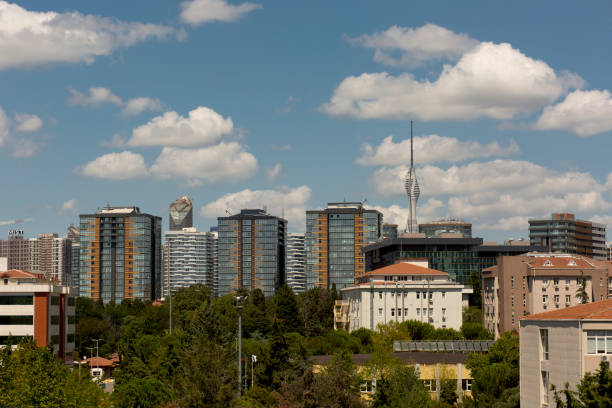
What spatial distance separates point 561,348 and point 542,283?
85.6m

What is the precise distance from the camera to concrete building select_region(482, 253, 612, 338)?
132m

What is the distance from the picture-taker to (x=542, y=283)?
134 metres

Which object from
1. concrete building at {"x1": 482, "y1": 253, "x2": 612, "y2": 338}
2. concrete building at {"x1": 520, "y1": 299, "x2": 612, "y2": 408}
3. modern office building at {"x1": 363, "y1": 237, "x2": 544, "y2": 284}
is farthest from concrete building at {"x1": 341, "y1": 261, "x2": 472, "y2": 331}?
concrete building at {"x1": 520, "y1": 299, "x2": 612, "y2": 408}

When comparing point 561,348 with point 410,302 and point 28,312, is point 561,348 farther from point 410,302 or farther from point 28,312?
point 410,302

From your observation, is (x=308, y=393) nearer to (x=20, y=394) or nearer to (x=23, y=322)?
(x=20, y=394)

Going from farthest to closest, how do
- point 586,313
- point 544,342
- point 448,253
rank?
point 448,253 < point 544,342 < point 586,313

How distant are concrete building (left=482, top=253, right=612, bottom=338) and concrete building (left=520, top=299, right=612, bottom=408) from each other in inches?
3047

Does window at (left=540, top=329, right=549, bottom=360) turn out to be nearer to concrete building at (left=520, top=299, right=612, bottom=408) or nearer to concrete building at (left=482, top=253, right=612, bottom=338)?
concrete building at (left=520, top=299, right=612, bottom=408)

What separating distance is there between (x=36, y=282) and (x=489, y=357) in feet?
183

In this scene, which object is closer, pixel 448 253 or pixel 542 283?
pixel 542 283

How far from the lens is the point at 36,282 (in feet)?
343

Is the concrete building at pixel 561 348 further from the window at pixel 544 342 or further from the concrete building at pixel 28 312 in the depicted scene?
the concrete building at pixel 28 312

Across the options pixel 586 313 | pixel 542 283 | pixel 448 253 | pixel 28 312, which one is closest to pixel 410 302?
pixel 542 283

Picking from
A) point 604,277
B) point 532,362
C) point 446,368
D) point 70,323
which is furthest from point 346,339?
point 532,362
